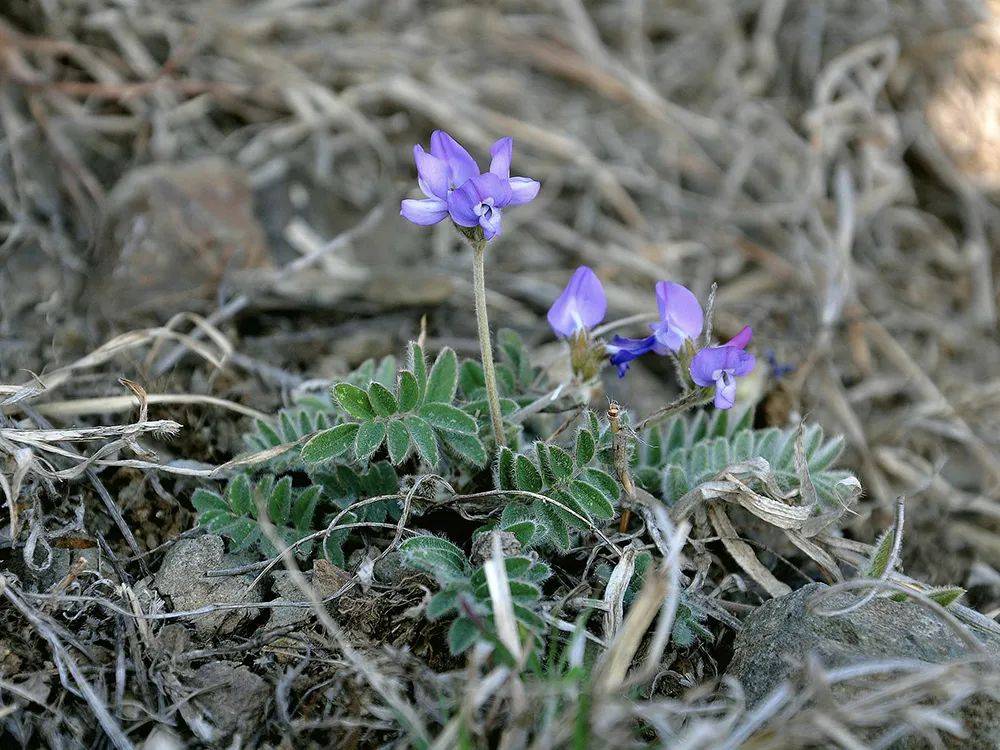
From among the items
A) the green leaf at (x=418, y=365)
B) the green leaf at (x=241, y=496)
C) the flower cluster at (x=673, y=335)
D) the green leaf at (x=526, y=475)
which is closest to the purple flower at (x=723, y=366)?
the flower cluster at (x=673, y=335)

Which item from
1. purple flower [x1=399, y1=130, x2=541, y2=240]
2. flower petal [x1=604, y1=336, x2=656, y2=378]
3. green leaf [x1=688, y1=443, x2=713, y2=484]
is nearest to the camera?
purple flower [x1=399, y1=130, x2=541, y2=240]

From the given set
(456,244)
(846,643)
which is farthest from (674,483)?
(456,244)

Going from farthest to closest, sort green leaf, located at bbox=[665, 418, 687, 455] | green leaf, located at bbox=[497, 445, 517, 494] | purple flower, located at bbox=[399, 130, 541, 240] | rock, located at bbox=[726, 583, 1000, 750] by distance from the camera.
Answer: green leaf, located at bbox=[665, 418, 687, 455] < green leaf, located at bbox=[497, 445, 517, 494] < purple flower, located at bbox=[399, 130, 541, 240] < rock, located at bbox=[726, 583, 1000, 750]

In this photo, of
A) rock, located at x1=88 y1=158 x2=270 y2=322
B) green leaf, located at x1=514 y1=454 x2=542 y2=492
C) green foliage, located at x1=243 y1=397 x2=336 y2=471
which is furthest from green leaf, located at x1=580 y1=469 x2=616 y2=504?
rock, located at x1=88 y1=158 x2=270 y2=322

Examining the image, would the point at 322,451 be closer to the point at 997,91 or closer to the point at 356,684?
the point at 356,684

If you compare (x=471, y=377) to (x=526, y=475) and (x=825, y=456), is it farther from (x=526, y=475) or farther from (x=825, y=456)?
(x=825, y=456)

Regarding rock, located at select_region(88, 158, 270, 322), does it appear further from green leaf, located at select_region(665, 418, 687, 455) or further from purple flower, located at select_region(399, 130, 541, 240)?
green leaf, located at select_region(665, 418, 687, 455)

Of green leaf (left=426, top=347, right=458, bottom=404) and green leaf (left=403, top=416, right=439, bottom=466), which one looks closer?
green leaf (left=403, top=416, right=439, bottom=466)
